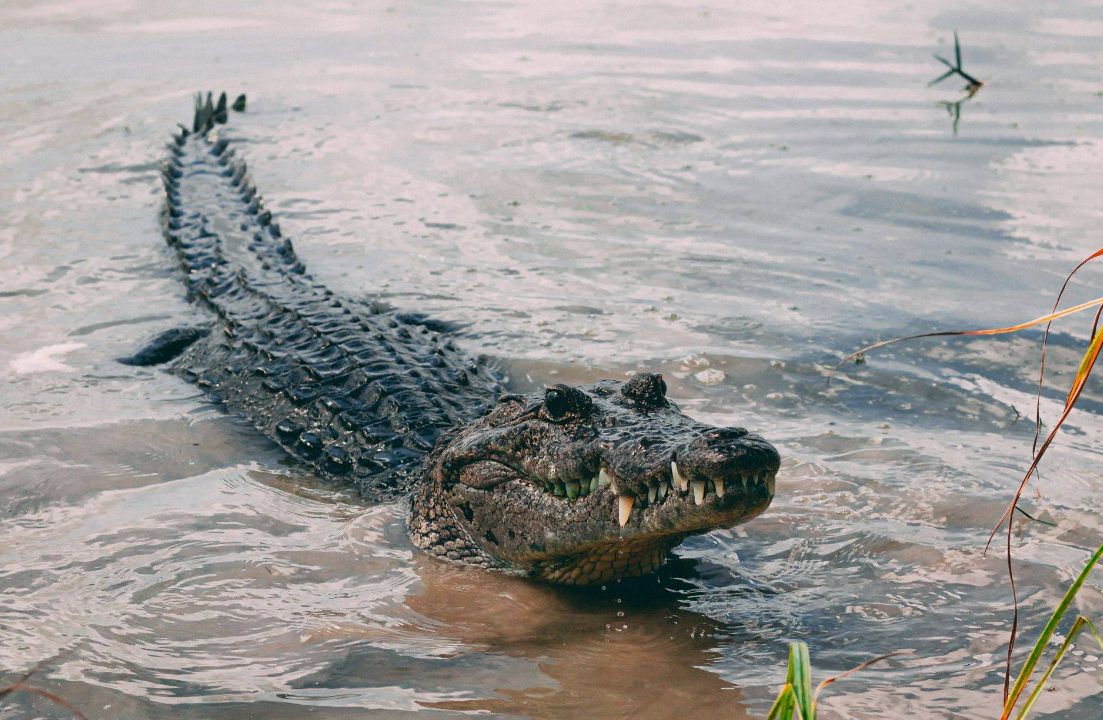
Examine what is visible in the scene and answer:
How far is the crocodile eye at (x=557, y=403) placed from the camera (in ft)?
11.7

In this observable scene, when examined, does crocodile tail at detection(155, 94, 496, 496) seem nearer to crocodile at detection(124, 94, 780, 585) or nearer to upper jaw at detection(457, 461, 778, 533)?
crocodile at detection(124, 94, 780, 585)

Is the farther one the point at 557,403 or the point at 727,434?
the point at 557,403

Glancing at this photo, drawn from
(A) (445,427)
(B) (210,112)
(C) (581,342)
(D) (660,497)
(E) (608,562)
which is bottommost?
(E) (608,562)

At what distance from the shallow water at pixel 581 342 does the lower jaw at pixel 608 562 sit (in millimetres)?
69

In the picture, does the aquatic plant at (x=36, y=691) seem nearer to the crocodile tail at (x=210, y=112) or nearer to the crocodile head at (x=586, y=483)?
the crocodile head at (x=586, y=483)

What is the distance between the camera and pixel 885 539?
12.9ft

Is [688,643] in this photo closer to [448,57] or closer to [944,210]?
[944,210]

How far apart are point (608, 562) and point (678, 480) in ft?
2.29

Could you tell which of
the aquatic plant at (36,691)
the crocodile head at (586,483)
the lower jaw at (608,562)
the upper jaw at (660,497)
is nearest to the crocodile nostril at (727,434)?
the crocodile head at (586,483)

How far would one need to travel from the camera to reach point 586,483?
3420 millimetres

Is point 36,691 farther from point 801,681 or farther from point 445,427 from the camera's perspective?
point 445,427

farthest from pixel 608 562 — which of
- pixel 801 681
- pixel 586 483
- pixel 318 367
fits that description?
pixel 318 367

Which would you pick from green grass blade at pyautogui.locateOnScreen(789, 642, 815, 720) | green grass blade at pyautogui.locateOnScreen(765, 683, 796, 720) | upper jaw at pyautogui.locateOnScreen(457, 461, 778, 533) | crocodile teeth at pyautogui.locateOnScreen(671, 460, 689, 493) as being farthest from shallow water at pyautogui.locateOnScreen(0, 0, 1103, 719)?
green grass blade at pyautogui.locateOnScreen(789, 642, 815, 720)

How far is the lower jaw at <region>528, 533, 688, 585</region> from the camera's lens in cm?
350
